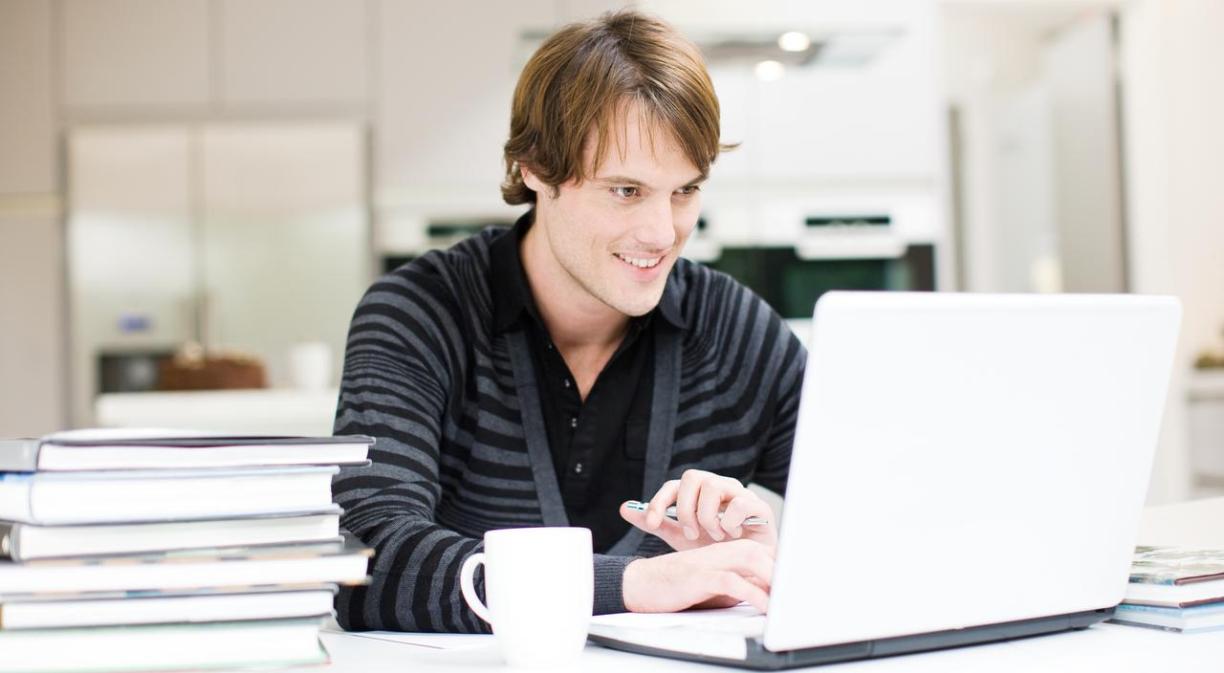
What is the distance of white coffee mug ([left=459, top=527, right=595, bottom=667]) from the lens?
81cm

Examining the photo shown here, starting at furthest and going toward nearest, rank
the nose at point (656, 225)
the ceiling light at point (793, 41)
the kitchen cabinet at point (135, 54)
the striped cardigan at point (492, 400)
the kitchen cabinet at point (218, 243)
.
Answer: the kitchen cabinet at point (135, 54) → the kitchen cabinet at point (218, 243) → the ceiling light at point (793, 41) → the nose at point (656, 225) → the striped cardigan at point (492, 400)

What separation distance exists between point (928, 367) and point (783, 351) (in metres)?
0.84

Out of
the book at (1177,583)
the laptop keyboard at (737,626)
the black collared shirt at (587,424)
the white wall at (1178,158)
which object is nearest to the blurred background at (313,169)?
the white wall at (1178,158)

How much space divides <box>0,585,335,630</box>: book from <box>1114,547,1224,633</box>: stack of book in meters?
0.58

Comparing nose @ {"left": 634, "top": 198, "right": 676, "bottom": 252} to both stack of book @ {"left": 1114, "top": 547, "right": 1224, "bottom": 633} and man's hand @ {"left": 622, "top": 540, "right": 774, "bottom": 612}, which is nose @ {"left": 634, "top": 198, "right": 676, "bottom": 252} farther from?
→ stack of book @ {"left": 1114, "top": 547, "right": 1224, "bottom": 633}

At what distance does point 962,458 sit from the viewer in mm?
781

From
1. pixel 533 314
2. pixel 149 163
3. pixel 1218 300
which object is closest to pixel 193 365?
pixel 149 163

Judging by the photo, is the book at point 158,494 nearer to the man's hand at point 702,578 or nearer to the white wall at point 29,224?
the man's hand at point 702,578

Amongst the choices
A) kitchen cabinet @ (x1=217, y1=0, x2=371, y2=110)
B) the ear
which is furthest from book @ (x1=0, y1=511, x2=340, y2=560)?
kitchen cabinet @ (x1=217, y1=0, x2=371, y2=110)

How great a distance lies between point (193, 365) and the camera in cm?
335

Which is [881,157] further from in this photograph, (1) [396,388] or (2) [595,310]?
(1) [396,388]

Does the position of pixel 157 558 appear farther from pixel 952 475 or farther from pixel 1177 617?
pixel 1177 617

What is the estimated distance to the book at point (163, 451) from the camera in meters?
0.75

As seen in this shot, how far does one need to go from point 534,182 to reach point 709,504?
0.55 m
